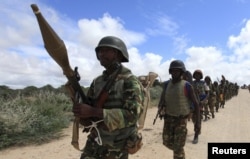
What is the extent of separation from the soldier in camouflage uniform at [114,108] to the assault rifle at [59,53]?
146 mm

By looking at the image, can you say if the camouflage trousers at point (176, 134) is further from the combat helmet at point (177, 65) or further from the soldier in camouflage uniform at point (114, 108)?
the soldier in camouflage uniform at point (114, 108)

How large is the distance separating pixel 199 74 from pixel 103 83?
24.0 ft

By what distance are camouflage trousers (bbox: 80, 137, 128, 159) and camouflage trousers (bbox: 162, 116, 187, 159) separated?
2.40 meters

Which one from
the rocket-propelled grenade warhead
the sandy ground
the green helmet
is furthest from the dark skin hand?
the sandy ground

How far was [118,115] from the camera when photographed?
291 cm

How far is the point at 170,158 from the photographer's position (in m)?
7.50

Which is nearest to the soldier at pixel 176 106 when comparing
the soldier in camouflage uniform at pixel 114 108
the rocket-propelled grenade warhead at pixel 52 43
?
the soldier in camouflage uniform at pixel 114 108

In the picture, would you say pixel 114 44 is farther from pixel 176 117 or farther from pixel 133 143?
pixel 176 117

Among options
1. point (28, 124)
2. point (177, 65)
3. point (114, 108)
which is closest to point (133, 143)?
point (114, 108)

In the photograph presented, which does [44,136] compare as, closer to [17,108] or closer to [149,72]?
[17,108]

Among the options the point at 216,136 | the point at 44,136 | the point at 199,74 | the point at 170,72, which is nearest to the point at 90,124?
the point at 170,72

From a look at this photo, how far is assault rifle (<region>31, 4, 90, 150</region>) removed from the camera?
96.2 inches

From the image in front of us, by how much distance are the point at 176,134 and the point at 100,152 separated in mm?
2622

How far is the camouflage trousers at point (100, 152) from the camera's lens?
3229mm
